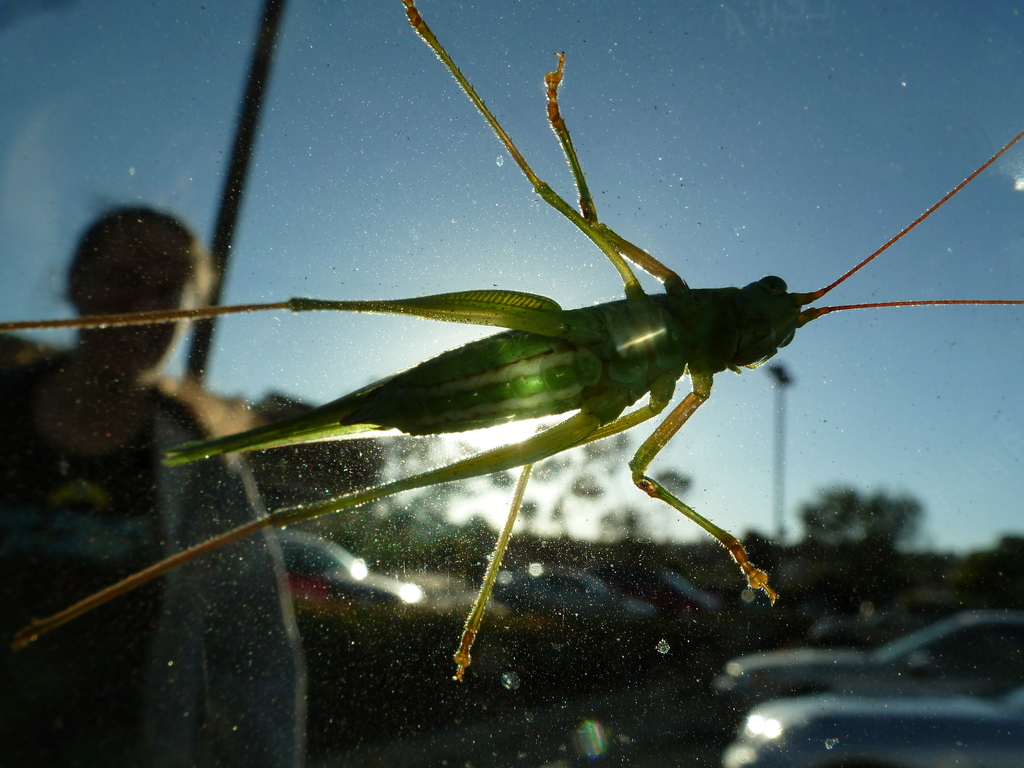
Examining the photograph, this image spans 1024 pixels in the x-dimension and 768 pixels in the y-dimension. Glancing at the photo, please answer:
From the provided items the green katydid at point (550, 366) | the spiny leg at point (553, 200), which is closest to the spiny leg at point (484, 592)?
the green katydid at point (550, 366)

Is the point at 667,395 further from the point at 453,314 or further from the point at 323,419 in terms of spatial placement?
the point at 323,419

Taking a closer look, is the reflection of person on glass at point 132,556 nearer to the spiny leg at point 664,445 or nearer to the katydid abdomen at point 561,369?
the katydid abdomen at point 561,369

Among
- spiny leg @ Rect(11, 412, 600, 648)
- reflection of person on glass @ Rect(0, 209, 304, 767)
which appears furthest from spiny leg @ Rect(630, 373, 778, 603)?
reflection of person on glass @ Rect(0, 209, 304, 767)

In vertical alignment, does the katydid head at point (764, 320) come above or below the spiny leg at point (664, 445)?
above

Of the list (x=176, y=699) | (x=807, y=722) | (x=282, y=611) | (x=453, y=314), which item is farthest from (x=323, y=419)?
(x=807, y=722)

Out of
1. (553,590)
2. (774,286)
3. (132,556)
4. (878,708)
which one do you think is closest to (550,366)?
(553,590)

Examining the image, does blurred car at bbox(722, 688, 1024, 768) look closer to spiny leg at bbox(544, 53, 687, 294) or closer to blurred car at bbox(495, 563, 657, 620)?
blurred car at bbox(495, 563, 657, 620)
